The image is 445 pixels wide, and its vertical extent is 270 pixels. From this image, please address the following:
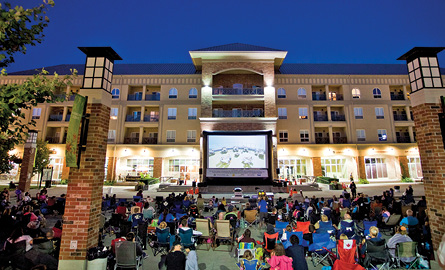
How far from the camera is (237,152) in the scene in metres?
23.9

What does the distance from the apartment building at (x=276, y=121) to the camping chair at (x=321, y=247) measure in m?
21.5

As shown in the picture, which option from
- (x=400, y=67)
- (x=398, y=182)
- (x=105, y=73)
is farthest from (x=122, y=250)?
(x=400, y=67)

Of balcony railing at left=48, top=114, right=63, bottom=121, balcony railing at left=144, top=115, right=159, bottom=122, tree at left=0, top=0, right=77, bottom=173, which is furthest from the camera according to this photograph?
balcony railing at left=48, top=114, right=63, bottom=121

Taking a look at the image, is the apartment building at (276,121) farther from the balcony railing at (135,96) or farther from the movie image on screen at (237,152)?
the movie image on screen at (237,152)

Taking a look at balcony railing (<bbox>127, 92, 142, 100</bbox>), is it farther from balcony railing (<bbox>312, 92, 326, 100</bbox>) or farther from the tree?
the tree

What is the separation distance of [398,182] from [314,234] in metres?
29.2

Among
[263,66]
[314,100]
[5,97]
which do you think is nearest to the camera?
[5,97]

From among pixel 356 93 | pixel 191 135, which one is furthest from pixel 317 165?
pixel 191 135

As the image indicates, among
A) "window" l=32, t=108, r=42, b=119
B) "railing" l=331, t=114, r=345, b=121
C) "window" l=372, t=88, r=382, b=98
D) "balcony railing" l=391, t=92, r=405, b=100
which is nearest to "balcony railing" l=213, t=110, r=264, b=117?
"railing" l=331, t=114, r=345, b=121

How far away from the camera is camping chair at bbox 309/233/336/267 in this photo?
243 inches

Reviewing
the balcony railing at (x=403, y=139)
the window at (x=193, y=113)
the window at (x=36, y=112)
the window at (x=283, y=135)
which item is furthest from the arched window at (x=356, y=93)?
the window at (x=36, y=112)

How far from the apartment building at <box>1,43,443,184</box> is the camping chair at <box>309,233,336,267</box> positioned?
21.5m

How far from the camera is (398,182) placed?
27.9 metres

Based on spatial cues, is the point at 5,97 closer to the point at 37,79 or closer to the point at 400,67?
the point at 37,79
